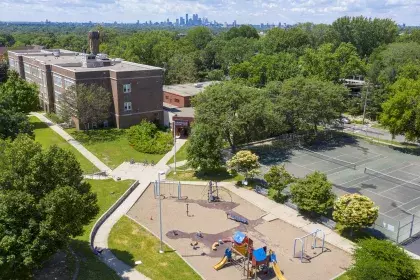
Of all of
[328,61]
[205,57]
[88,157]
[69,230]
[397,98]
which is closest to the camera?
[69,230]

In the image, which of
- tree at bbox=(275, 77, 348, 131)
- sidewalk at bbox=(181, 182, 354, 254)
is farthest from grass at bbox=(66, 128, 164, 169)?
tree at bbox=(275, 77, 348, 131)

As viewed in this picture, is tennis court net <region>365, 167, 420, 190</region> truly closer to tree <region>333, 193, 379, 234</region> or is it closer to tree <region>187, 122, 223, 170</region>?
tree <region>333, 193, 379, 234</region>

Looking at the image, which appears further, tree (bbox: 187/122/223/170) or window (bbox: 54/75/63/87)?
window (bbox: 54/75/63/87)

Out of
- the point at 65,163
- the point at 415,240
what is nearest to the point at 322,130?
the point at 415,240

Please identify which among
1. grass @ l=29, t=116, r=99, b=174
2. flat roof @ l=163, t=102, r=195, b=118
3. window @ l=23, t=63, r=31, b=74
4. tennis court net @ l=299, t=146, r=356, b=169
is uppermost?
window @ l=23, t=63, r=31, b=74

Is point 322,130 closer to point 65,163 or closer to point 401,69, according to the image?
point 401,69
